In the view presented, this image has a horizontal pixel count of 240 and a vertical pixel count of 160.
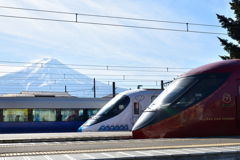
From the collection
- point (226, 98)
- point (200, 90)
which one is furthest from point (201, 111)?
point (226, 98)

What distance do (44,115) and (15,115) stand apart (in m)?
2.51

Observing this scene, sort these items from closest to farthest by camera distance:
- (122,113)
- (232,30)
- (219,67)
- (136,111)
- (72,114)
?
(219,67) → (122,113) → (136,111) → (72,114) → (232,30)

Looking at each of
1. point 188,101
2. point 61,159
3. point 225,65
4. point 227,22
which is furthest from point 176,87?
point 227,22

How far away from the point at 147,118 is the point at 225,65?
373 centimetres

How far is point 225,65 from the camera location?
1309 centimetres

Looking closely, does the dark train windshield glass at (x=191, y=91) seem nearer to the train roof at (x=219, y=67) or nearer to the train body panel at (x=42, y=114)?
the train roof at (x=219, y=67)

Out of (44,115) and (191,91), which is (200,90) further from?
(44,115)

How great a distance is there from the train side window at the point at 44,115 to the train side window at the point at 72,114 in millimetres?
924

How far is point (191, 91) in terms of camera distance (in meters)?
12.7

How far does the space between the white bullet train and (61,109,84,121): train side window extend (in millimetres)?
9786

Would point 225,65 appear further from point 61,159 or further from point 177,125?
point 61,159

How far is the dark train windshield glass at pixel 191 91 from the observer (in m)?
12.5

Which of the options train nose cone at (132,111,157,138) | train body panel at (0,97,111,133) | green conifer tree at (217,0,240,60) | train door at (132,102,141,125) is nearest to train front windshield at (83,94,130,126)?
train door at (132,102,141,125)

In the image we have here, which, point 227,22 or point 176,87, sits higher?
point 227,22
